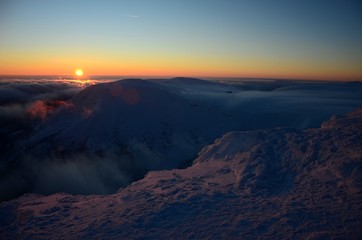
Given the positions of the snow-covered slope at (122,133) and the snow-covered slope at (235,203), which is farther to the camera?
the snow-covered slope at (122,133)

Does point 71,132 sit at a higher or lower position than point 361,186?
lower

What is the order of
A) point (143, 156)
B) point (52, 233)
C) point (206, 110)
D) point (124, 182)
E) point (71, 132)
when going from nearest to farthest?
1. point (52, 233)
2. point (124, 182)
3. point (143, 156)
4. point (71, 132)
5. point (206, 110)

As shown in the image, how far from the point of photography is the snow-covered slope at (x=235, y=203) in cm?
529

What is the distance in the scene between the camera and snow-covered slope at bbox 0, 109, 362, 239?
5.29 metres

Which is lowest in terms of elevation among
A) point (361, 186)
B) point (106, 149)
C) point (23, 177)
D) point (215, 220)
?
point (23, 177)

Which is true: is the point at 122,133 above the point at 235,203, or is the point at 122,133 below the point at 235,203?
below

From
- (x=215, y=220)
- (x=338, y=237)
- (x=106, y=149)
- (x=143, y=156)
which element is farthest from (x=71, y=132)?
(x=338, y=237)

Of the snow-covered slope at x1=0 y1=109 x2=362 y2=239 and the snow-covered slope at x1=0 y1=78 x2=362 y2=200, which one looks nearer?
the snow-covered slope at x1=0 y1=109 x2=362 y2=239

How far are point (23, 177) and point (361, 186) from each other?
19.3m

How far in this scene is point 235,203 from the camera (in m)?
6.33

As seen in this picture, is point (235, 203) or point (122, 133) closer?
point (235, 203)

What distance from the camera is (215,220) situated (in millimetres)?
5652

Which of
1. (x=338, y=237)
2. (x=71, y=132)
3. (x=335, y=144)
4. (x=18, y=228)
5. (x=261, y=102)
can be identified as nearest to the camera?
(x=338, y=237)

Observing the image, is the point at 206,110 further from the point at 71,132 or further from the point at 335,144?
the point at 335,144
